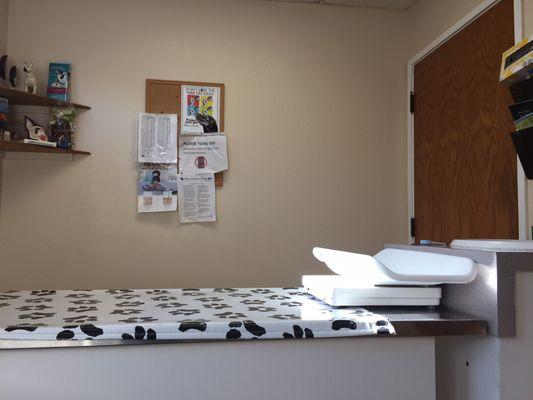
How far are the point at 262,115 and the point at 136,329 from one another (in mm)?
1926

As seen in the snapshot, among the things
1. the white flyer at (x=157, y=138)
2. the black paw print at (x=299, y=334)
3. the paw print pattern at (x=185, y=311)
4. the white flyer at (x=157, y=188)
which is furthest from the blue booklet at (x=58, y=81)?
the black paw print at (x=299, y=334)

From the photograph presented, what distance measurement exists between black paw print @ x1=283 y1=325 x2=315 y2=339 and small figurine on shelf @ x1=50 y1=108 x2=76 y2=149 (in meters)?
1.90

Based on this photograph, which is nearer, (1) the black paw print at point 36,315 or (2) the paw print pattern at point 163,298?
(1) the black paw print at point 36,315

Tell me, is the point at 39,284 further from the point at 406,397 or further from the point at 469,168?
the point at 469,168

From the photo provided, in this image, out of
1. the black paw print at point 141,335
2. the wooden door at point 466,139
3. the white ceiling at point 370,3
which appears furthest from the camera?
the white ceiling at point 370,3

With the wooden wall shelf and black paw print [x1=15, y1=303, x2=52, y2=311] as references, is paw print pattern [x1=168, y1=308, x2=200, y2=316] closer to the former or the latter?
black paw print [x1=15, y1=303, x2=52, y2=311]

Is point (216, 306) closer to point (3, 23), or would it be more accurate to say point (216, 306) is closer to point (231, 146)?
point (231, 146)

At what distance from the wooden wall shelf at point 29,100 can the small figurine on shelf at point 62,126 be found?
0.11 ft

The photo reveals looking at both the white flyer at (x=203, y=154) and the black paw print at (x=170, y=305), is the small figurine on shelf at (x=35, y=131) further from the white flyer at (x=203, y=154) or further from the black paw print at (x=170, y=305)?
the black paw print at (x=170, y=305)

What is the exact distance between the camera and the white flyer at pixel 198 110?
259 cm

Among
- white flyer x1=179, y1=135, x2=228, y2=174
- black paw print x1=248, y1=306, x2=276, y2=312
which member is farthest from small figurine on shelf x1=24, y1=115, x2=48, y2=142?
black paw print x1=248, y1=306, x2=276, y2=312

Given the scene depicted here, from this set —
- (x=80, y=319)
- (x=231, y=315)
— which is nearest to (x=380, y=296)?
(x=231, y=315)

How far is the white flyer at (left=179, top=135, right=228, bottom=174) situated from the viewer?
259 cm

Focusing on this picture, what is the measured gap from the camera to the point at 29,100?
2.37 metres
